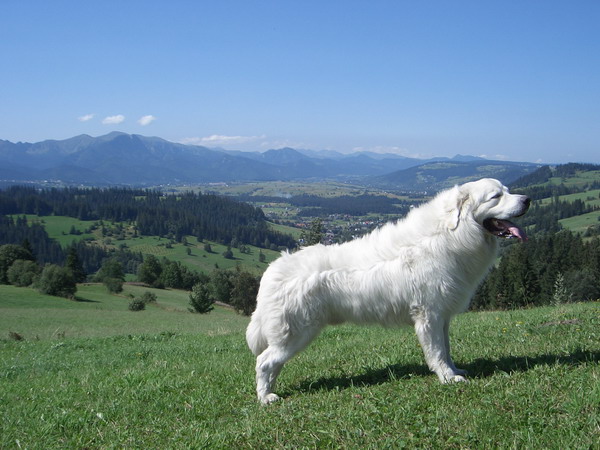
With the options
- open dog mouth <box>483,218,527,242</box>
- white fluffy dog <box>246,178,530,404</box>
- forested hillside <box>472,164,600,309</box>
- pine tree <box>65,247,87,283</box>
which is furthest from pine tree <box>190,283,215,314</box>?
open dog mouth <box>483,218,527,242</box>

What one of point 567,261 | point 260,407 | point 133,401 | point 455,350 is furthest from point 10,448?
point 567,261

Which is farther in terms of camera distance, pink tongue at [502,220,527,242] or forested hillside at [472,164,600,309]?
forested hillside at [472,164,600,309]

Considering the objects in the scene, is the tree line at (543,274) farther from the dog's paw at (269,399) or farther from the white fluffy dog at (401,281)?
the dog's paw at (269,399)

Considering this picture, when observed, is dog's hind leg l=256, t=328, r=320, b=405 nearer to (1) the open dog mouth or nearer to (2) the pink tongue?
(1) the open dog mouth

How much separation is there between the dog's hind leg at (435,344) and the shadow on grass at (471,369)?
0.39 metres

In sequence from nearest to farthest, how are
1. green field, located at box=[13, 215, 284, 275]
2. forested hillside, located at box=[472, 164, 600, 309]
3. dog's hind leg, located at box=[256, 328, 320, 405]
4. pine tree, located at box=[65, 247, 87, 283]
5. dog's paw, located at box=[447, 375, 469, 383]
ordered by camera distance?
dog's paw, located at box=[447, 375, 469, 383] < dog's hind leg, located at box=[256, 328, 320, 405] < forested hillside, located at box=[472, 164, 600, 309] < pine tree, located at box=[65, 247, 87, 283] < green field, located at box=[13, 215, 284, 275]

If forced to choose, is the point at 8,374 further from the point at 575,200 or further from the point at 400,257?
the point at 575,200

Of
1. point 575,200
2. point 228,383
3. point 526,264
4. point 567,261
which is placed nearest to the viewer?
point 228,383

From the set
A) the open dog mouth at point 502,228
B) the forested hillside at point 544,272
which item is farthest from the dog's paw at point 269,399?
the forested hillside at point 544,272

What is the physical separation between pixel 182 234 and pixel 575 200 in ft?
480

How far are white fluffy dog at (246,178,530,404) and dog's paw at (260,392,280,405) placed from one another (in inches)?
0.6

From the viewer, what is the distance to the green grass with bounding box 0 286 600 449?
447cm

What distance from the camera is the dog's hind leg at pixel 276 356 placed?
6.50 m

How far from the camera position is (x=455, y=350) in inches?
318
